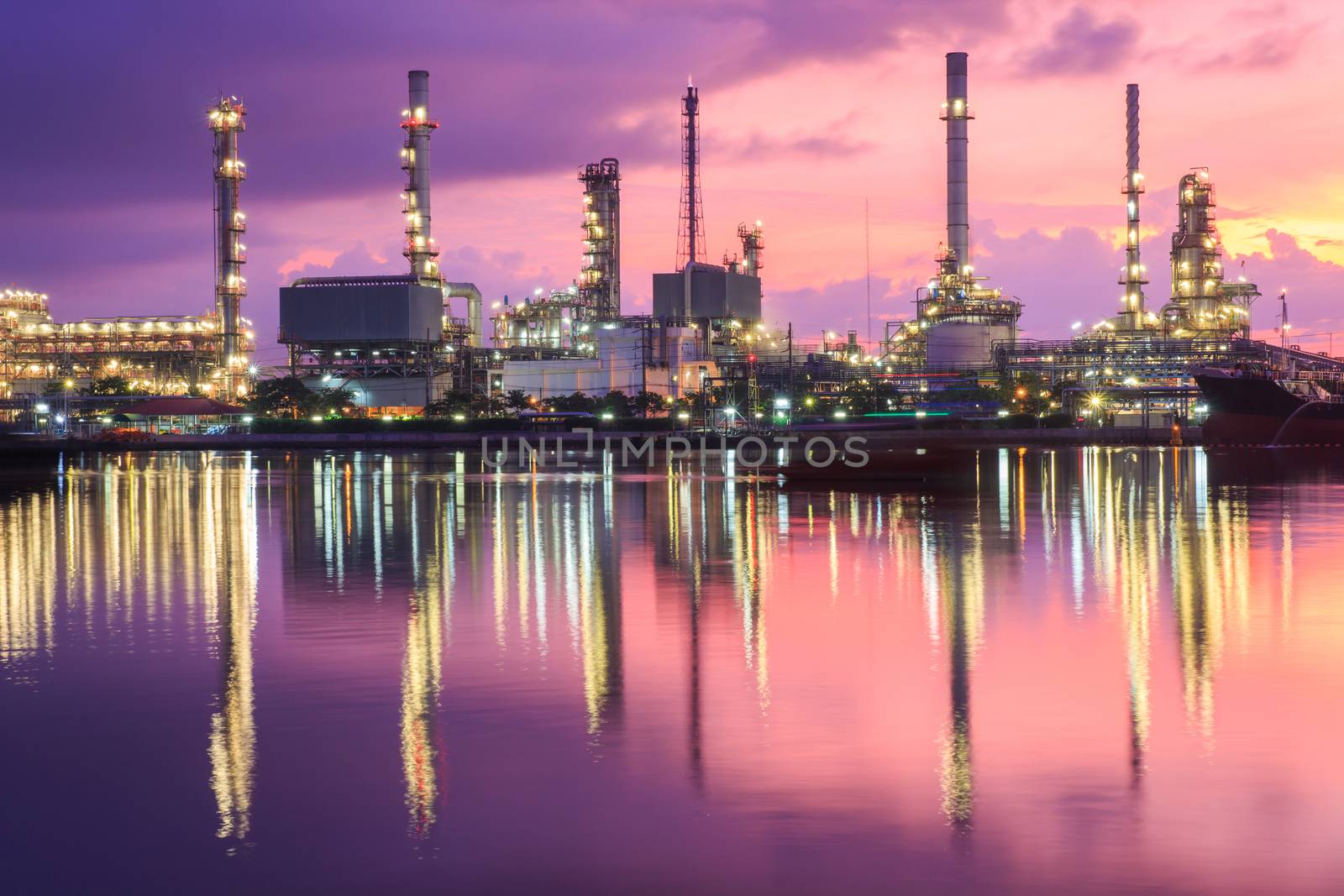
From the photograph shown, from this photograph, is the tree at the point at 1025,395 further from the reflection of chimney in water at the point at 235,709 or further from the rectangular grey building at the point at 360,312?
the reflection of chimney in water at the point at 235,709

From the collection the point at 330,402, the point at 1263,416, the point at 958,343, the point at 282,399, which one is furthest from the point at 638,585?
the point at 282,399

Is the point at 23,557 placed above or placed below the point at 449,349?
below

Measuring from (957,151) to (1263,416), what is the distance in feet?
171

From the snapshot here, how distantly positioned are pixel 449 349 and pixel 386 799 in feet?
454

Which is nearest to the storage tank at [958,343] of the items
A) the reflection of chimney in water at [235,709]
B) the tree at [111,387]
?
the tree at [111,387]

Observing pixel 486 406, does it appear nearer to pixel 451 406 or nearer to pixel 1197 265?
pixel 451 406

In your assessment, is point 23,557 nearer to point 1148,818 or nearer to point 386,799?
point 386,799

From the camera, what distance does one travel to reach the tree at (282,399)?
13488 cm

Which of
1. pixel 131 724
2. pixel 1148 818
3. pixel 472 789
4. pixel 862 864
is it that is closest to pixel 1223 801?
pixel 1148 818

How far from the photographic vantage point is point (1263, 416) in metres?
92.1

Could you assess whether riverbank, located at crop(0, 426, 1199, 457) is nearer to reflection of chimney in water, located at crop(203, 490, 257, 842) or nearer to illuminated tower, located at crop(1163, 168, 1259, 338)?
illuminated tower, located at crop(1163, 168, 1259, 338)

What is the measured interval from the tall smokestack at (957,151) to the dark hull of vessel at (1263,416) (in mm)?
44989

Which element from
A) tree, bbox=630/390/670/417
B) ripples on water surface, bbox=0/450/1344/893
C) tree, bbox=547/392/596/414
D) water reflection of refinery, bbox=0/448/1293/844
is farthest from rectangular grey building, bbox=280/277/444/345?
ripples on water surface, bbox=0/450/1344/893

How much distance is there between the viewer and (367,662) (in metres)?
13.7
